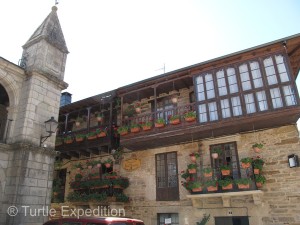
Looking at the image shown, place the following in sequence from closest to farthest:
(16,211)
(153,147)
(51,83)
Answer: (16,211), (51,83), (153,147)

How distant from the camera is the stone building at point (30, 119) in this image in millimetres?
7949

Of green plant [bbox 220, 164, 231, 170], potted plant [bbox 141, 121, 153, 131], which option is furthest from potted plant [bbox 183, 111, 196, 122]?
green plant [bbox 220, 164, 231, 170]

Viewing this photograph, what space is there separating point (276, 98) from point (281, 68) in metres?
1.30

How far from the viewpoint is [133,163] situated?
13773mm

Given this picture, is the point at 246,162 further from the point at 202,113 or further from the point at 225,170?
the point at 202,113

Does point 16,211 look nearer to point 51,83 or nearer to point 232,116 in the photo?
point 51,83

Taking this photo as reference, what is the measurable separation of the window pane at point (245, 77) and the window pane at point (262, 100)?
0.52 m

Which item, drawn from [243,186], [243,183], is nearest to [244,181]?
[243,183]

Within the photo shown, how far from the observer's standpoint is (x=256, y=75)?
1098 cm

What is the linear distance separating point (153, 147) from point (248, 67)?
583 cm

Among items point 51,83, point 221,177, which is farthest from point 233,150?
point 51,83

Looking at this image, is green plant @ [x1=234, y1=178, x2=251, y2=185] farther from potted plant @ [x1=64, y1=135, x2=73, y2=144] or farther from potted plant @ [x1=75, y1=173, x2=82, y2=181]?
potted plant @ [x1=64, y1=135, x2=73, y2=144]

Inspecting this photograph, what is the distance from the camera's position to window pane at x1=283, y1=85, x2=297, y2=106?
32.4ft

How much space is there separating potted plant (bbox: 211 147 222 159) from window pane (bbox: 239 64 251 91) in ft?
9.06
